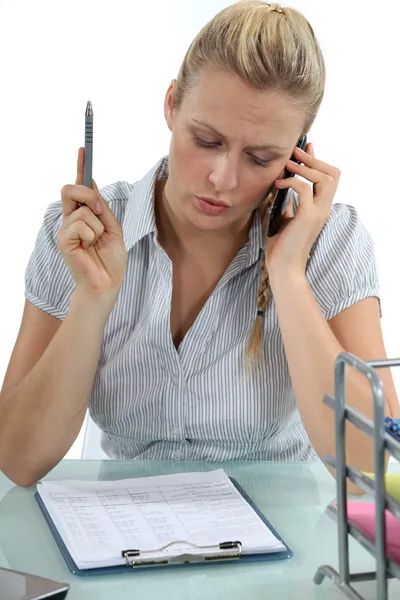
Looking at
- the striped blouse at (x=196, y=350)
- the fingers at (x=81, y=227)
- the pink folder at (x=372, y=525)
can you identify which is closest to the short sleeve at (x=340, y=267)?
the striped blouse at (x=196, y=350)

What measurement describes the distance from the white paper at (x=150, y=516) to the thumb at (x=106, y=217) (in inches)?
16.4

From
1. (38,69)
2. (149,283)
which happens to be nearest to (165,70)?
(38,69)

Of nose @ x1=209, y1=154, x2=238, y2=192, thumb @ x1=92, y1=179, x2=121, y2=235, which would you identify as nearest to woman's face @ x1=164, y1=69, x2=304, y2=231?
nose @ x1=209, y1=154, x2=238, y2=192

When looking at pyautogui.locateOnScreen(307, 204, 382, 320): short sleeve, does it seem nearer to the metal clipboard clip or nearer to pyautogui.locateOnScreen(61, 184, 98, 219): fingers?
pyautogui.locateOnScreen(61, 184, 98, 219): fingers

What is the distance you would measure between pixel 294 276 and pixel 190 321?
8.8 inches

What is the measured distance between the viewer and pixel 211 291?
1.62 metres

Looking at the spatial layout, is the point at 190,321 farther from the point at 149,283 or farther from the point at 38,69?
the point at 38,69

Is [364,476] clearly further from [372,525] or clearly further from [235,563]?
[235,563]

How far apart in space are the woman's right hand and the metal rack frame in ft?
2.12

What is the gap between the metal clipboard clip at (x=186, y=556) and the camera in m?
1.03

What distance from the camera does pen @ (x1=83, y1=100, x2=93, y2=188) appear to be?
4.42 ft

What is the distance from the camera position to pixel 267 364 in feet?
5.09

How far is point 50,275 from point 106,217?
7.0 inches

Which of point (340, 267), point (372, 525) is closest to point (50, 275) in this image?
point (340, 267)
